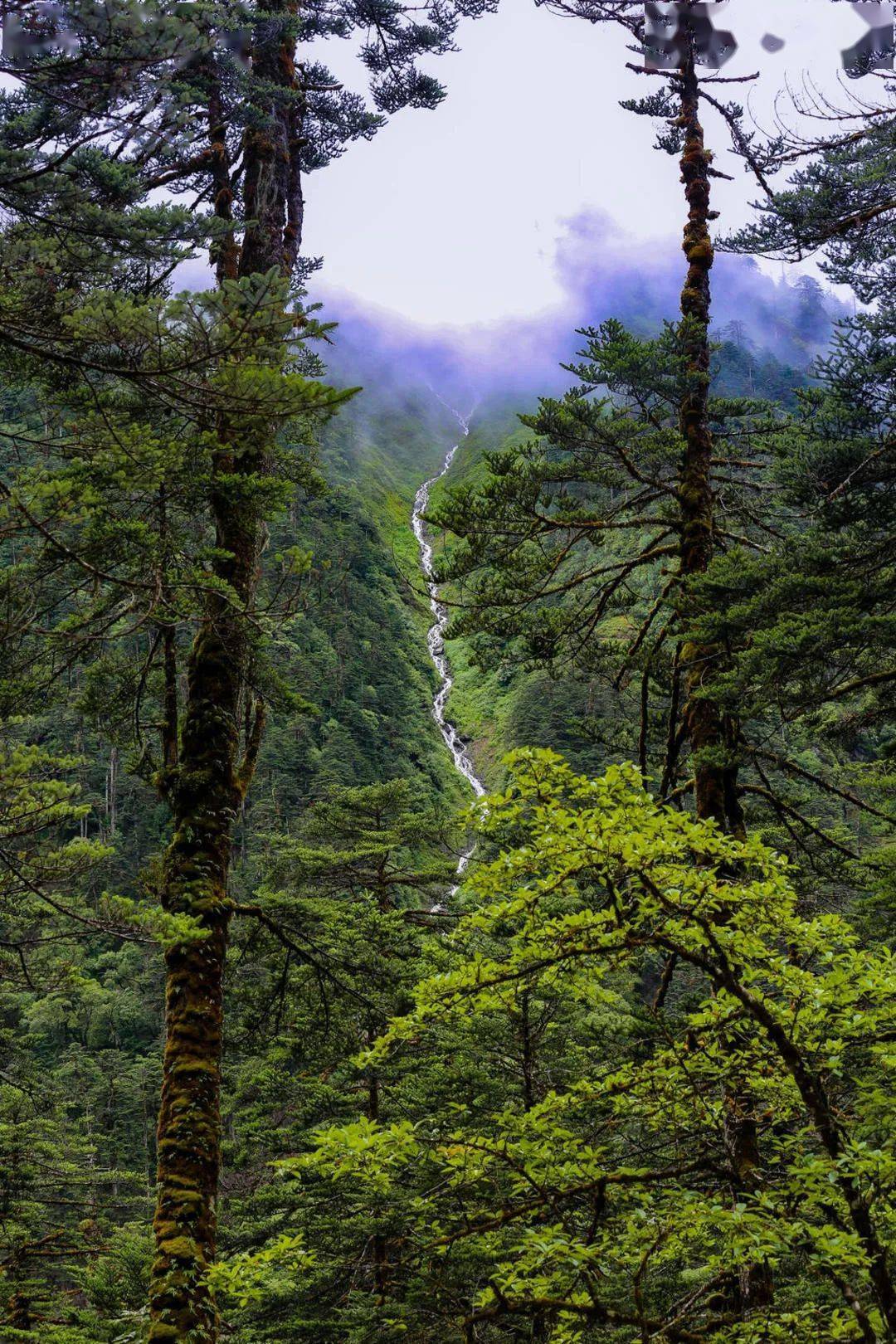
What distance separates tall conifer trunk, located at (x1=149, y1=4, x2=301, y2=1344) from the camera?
432 cm

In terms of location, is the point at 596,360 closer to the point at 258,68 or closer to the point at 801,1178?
the point at 258,68

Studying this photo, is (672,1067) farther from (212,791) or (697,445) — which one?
Answer: (697,445)

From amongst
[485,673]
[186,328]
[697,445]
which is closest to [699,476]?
[697,445]

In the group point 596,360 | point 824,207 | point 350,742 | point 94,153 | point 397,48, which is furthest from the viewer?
point 350,742

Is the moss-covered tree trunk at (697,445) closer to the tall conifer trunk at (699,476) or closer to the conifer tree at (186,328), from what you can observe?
the tall conifer trunk at (699,476)

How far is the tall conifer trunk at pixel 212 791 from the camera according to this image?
4316 millimetres

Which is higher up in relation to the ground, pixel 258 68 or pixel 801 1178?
pixel 258 68

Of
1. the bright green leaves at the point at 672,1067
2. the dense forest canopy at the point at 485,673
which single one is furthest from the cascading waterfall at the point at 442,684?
the bright green leaves at the point at 672,1067

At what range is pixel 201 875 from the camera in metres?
5.04

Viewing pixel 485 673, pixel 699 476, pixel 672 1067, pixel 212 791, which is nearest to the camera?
pixel 672 1067

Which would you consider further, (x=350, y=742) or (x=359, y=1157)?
(x=350, y=742)

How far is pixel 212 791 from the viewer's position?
17.3 feet

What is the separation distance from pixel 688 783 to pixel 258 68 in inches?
244

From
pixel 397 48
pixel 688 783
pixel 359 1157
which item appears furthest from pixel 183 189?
pixel 359 1157
